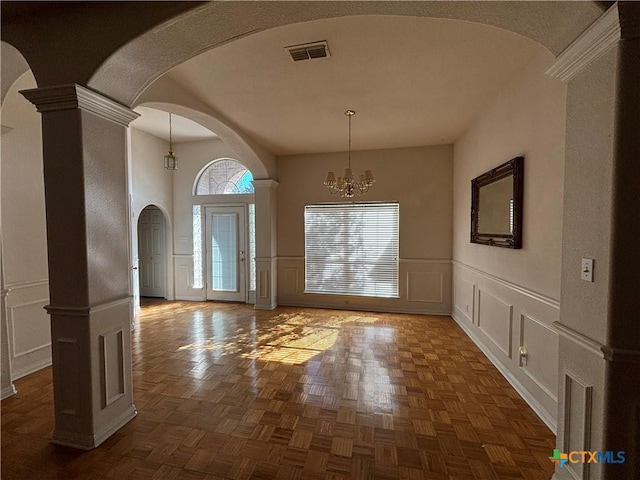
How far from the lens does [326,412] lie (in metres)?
2.36

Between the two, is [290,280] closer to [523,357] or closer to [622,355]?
[523,357]

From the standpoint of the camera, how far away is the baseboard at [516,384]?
2.21 m

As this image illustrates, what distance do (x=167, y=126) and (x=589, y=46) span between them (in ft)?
18.7

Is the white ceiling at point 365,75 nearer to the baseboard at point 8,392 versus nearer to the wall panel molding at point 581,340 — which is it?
the wall panel molding at point 581,340

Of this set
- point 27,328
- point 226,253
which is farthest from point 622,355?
point 226,253

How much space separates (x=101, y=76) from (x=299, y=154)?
398cm

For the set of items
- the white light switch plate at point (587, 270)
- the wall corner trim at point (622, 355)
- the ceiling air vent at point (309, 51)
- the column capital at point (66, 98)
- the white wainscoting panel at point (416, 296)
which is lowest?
the white wainscoting panel at point (416, 296)

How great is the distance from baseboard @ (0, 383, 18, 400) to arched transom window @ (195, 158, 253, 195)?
4.27m

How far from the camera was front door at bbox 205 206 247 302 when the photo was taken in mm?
6125

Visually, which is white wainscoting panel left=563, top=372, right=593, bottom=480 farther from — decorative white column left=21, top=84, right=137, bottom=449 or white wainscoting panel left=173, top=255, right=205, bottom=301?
white wainscoting panel left=173, top=255, right=205, bottom=301

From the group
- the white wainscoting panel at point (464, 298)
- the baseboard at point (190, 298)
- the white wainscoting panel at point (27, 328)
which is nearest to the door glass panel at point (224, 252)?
the baseboard at point (190, 298)

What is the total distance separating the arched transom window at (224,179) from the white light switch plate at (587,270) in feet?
17.8

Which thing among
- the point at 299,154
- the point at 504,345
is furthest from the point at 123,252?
the point at 299,154

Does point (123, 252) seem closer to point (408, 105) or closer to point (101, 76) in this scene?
point (101, 76)
